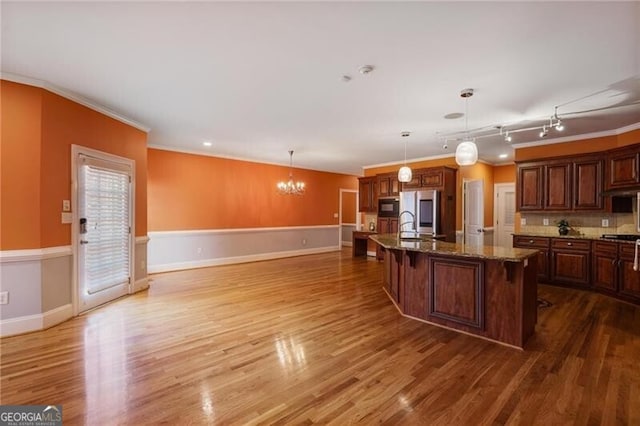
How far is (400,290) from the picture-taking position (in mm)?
3889

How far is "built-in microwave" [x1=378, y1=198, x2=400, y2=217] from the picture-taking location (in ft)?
25.3

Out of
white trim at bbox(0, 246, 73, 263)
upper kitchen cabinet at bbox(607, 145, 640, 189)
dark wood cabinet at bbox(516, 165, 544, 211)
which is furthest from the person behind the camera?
dark wood cabinet at bbox(516, 165, 544, 211)

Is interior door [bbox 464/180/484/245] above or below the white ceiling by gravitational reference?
below

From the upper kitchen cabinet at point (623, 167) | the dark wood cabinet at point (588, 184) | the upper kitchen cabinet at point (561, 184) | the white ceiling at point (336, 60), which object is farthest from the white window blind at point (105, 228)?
the upper kitchen cabinet at point (623, 167)

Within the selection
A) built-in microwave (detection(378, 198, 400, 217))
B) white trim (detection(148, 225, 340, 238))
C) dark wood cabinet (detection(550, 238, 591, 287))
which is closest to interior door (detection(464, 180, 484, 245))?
built-in microwave (detection(378, 198, 400, 217))

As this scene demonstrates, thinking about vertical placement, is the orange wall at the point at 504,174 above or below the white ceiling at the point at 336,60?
below

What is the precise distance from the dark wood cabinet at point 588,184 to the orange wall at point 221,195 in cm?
616

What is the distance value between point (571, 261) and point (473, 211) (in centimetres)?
260

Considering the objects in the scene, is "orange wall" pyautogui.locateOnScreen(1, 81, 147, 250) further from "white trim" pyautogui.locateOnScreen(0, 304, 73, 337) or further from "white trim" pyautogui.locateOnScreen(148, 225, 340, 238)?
"white trim" pyautogui.locateOnScreen(148, 225, 340, 238)

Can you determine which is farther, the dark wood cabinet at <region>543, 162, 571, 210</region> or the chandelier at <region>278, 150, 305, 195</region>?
the chandelier at <region>278, 150, 305, 195</region>

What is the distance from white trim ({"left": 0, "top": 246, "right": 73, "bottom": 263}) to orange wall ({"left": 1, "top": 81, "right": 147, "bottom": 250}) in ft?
0.15

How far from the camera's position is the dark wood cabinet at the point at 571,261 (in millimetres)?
4758

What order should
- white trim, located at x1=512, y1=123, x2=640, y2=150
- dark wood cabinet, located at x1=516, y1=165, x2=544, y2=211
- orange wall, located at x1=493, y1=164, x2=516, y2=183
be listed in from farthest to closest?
1. orange wall, located at x1=493, y1=164, x2=516, y2=183
2. dark wood cabinet, located at x1=516, y1=165, x2=544, y2=211
3. white trim, located at x1=512, y1=123, x2=640, y2=150

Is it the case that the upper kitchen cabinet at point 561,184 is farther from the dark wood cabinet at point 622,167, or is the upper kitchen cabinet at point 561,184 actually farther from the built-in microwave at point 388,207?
the built-in microwave at point 388,207
